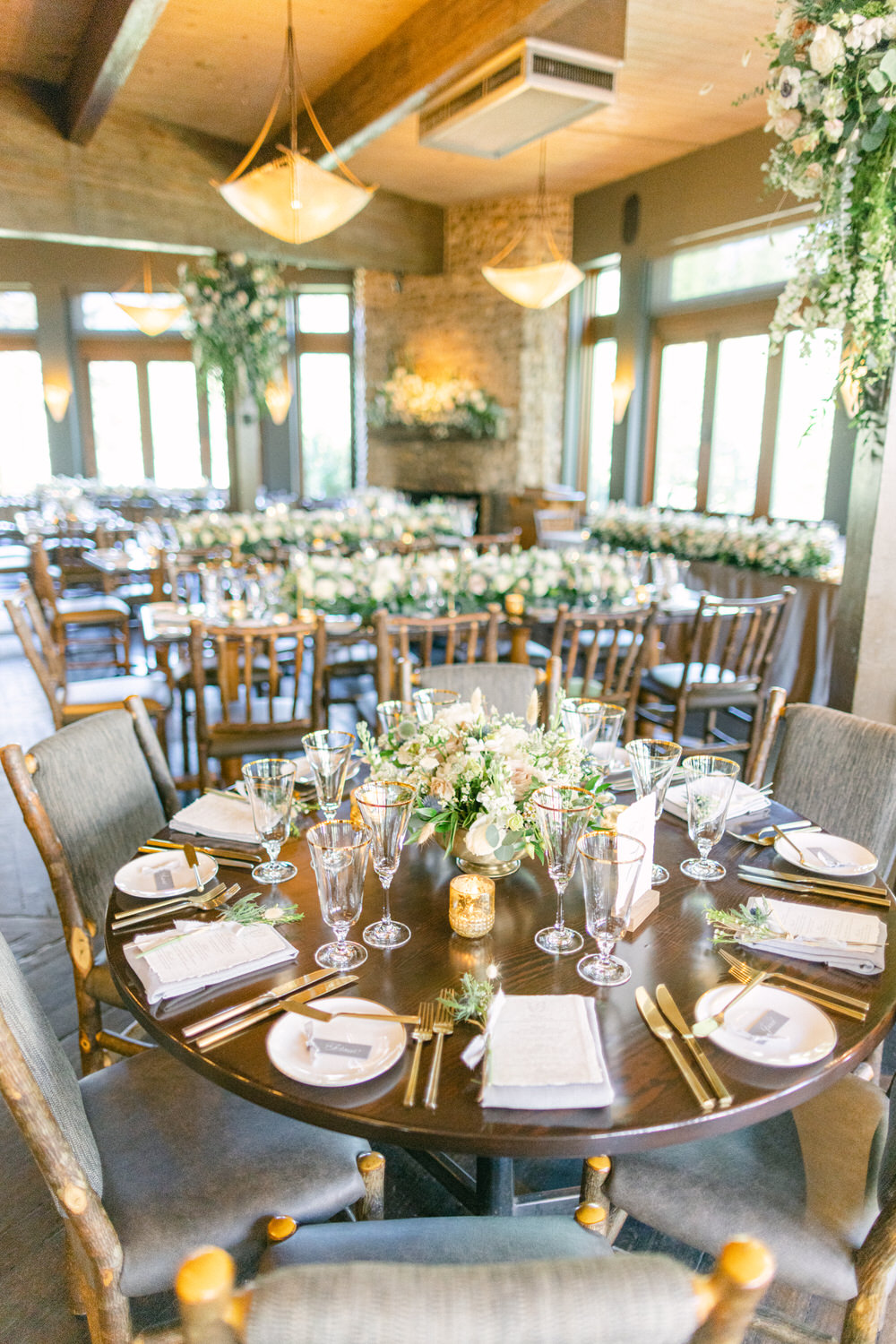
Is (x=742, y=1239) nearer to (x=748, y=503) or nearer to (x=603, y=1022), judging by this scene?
(x=603, y=1022)

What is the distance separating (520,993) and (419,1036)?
0.61 feet

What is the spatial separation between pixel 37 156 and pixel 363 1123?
24.6ft

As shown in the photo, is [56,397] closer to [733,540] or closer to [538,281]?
[538,281]

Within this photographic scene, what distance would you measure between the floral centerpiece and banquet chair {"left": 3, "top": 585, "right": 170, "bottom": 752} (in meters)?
2.17

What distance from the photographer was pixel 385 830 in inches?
57.1

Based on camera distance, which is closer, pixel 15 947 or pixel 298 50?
pixel 15 947

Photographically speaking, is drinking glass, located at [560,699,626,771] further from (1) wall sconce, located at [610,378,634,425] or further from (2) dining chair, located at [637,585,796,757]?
(1) wall sconce, located at [610,378,634,425]

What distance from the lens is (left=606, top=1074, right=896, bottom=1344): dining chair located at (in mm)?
1250

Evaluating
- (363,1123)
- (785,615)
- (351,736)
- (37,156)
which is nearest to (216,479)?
(37,156)

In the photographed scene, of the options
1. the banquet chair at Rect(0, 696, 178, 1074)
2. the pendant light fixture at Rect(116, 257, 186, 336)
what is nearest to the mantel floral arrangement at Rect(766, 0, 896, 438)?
the banquet chair at Rect(0, 696, 178, 1074)

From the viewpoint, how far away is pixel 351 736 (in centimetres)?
188

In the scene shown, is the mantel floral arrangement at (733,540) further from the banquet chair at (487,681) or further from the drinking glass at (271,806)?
the drinking glass at (271,806)

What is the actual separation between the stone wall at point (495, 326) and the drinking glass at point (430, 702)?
7.59 meters

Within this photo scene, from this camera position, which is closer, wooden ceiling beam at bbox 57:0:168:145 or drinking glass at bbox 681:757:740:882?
drinking glass at bbox 681:757:740:882
